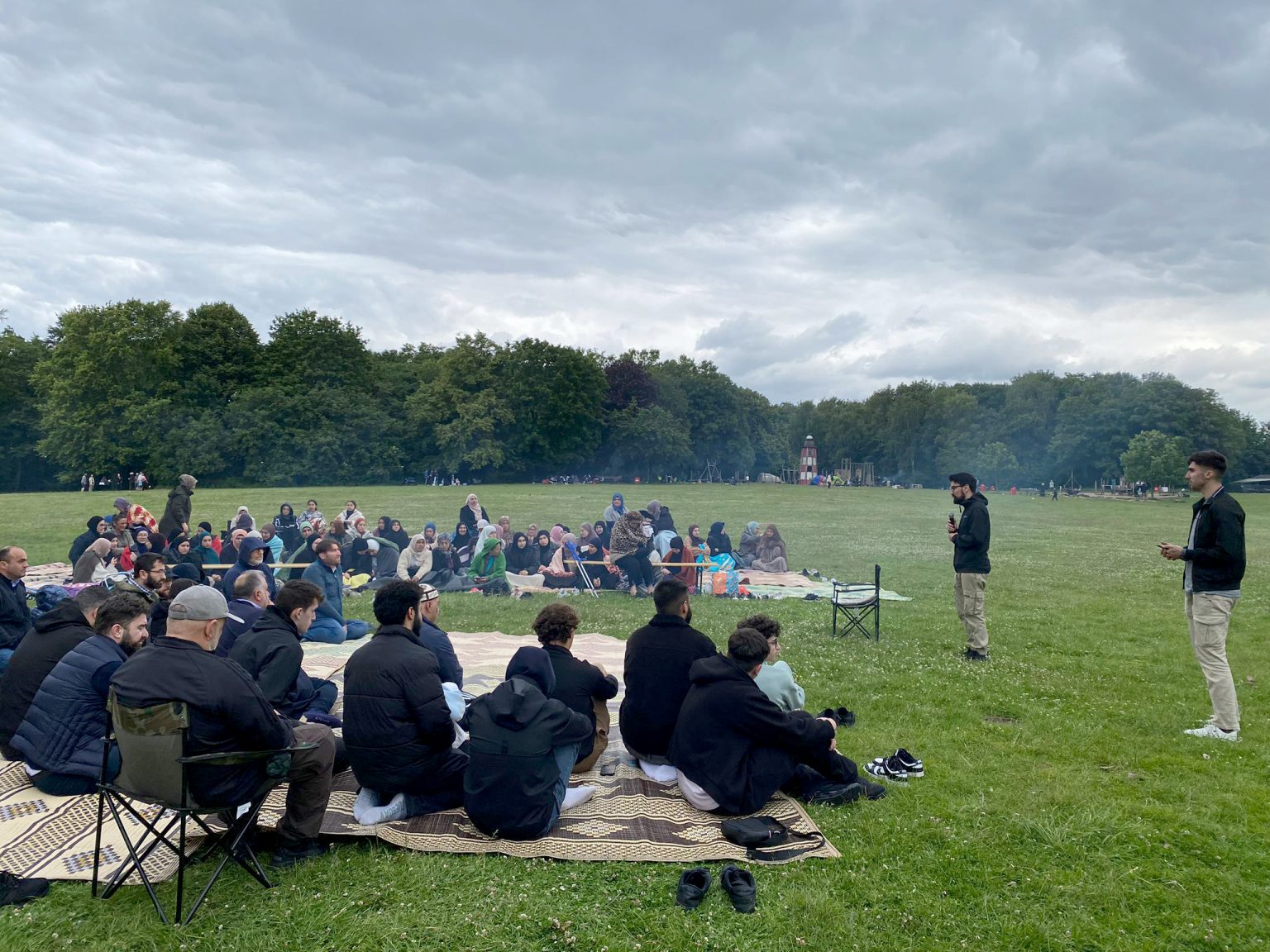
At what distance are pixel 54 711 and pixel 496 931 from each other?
3.65 m

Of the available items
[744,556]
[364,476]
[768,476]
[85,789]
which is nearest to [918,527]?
[744,556]

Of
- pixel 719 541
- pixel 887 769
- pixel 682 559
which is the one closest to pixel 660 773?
pixel 887 769

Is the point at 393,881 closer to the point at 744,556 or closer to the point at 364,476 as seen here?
the point at 744,556

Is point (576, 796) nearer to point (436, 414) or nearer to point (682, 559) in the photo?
point (682, 559)

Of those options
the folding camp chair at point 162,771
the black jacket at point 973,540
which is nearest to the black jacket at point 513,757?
the folding camp chair at point 162,771

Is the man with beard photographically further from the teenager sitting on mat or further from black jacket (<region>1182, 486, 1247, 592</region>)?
black jacket (<region>1182, 486, 1247, 592</region>)

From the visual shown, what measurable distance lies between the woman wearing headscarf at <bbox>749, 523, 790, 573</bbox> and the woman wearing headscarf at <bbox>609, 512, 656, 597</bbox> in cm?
413

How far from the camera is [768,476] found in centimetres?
10250

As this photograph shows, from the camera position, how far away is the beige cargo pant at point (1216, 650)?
735 centimetres

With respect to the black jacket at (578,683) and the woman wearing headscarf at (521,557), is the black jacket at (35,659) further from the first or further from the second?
the woman wearing headscarf at (521,557)

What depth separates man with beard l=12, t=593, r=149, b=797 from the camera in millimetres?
5480

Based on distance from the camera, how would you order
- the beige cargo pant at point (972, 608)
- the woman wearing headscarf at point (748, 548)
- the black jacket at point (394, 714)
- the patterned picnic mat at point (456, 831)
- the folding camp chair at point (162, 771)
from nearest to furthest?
1. the folding camp chair at point (162, 771)
2. the patterned picnic mat at point (456, 831)
3. the black jacket at point (394, 714)
4. the beige cargo pant at point (972, 608)
5. the woman wearing headscarf at point (748, 548)

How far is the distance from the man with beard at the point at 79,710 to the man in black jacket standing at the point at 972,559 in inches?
346

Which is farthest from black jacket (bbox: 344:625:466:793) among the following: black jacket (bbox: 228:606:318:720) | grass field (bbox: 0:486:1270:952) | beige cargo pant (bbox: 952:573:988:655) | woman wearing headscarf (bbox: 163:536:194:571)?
woman wearing headscarf (bbox: 163:536:194:571)
